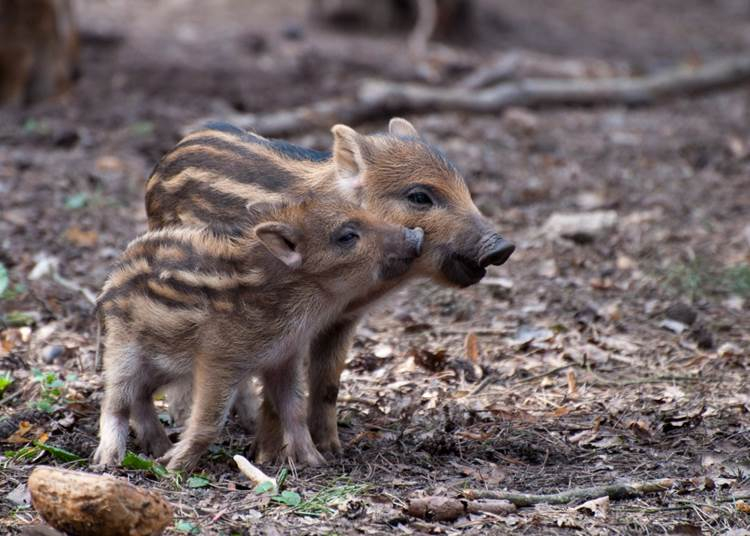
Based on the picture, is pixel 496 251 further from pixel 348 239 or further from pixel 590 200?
pixel 590 200

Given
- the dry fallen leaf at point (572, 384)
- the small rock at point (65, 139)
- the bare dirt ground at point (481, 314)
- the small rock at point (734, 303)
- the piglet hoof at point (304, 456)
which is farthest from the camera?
the small rock at point (65, 139)

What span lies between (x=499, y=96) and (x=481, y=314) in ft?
19.1

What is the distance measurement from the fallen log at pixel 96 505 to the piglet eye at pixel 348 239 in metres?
1.46

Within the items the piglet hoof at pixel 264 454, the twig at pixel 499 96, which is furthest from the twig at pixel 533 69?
the piglet hoof at pixel 264 454

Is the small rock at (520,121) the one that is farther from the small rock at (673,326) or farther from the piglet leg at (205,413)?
the piglet leg at (205,413)

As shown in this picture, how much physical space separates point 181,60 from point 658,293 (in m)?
7.35

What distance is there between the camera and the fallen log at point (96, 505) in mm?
3721

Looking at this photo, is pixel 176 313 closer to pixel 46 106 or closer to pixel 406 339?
pixel 406 339

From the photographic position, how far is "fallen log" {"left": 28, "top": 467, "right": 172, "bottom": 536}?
3.72m

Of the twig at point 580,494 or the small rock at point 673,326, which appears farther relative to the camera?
the small rock at point 673,326

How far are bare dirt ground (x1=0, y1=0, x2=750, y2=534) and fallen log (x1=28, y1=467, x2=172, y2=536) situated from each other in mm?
223

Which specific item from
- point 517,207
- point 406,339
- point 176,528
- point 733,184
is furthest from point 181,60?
point 176,528

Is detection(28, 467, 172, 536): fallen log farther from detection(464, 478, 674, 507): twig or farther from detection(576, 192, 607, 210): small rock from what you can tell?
detection(576, 192, 607, 210): small rock

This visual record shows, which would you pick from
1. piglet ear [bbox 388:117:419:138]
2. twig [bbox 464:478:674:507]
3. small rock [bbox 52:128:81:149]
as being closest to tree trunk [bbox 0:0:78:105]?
small rock [bbox 52:128:81:149]
